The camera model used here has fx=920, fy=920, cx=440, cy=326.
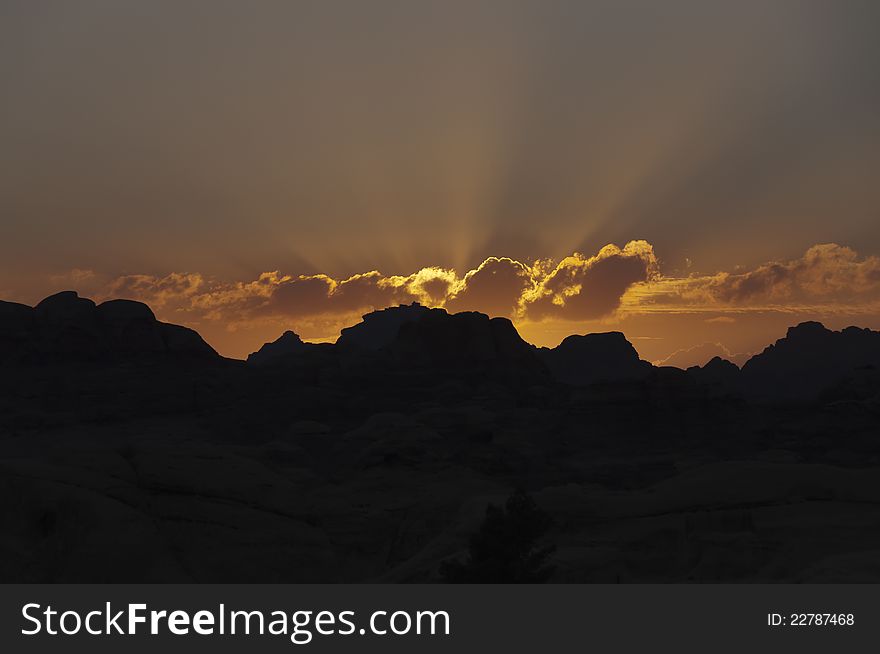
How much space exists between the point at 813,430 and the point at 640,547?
313ft

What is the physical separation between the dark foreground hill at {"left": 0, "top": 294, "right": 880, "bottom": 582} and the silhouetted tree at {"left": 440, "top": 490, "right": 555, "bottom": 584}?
6.89m

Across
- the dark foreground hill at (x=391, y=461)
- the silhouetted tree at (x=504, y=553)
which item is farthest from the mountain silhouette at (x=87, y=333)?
the silhouetted tree at (x=504, y=553)

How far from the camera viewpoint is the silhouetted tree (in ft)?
117

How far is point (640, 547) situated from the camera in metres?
48.7

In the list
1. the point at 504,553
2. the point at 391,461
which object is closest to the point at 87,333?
the point at 391,461

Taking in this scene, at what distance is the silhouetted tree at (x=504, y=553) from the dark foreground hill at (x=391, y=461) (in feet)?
22.6

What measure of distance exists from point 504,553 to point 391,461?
5236cm

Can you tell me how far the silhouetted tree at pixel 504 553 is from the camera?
117ft

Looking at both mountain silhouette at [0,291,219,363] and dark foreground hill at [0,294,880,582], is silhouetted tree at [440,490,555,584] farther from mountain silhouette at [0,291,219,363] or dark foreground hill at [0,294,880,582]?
mountain silhouette at [0,291,219,363]

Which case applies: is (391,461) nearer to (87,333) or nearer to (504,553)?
(504,553)

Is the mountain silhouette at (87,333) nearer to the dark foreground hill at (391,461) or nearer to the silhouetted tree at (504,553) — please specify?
the dark foreground hill at (391,461)

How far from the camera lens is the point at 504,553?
36.0m

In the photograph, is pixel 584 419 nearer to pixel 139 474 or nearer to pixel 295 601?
pixel 139 474

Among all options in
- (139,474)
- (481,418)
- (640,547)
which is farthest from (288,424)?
(640,547)
